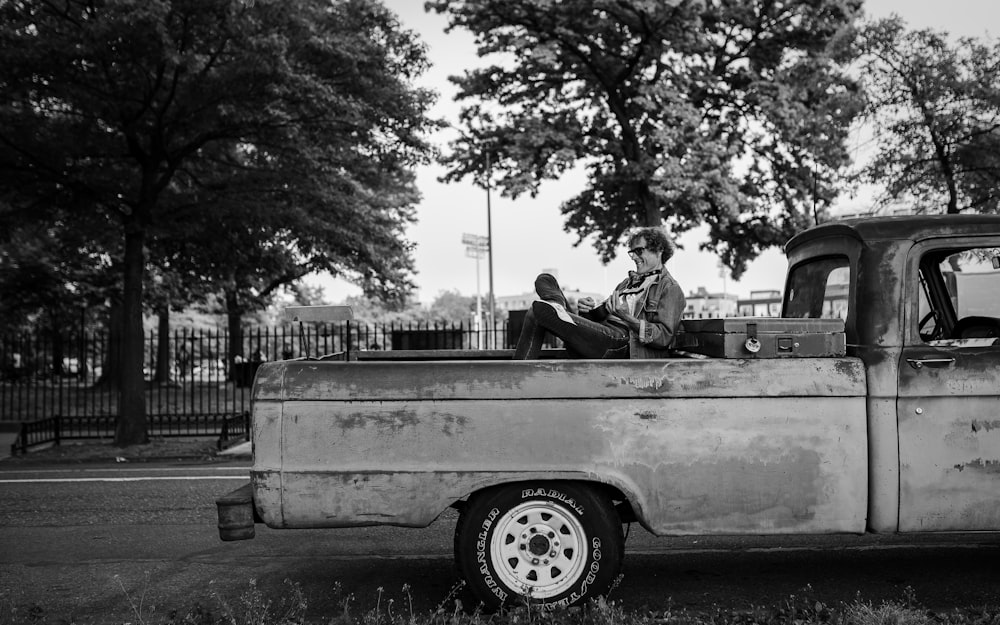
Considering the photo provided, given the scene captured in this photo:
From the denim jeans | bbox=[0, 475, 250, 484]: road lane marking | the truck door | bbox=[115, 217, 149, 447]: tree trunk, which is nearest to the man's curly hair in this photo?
the denim jeans

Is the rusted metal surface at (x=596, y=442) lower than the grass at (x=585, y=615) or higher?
higher

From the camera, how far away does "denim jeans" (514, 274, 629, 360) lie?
4.72 meters

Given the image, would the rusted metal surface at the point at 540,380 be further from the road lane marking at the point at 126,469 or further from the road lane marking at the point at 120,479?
the road lane marking at the point at 126,469

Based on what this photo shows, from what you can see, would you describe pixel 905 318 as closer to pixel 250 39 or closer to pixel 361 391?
pixel 361 391

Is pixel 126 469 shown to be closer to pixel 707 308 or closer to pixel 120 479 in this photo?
pixel 120 479

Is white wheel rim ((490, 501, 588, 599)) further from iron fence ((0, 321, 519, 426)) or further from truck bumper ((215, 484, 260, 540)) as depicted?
iron fence ((0, 321, 519, 426))

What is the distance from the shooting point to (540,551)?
165 inches

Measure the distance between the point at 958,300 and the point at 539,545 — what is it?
120 inches

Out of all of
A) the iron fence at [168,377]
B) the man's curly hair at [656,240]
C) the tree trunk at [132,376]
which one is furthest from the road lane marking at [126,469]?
the man's curly hair at [656,240]

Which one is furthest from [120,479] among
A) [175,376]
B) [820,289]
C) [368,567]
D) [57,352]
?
[57,352]

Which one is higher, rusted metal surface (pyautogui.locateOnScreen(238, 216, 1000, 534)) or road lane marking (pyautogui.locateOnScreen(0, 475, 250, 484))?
rusted metal surface (pyautogui.locateOnScreen(238, 216, 1000, 534))

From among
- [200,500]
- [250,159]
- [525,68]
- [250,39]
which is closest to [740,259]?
[525,68]

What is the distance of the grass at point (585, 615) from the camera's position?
389 cm

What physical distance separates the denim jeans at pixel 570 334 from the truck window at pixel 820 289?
1.24 metres
